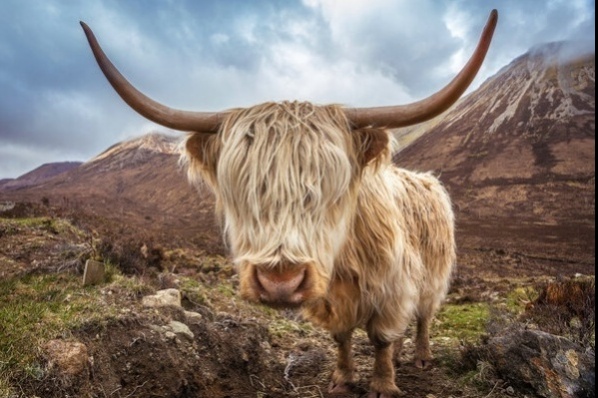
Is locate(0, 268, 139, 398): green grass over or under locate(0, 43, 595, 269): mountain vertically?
under

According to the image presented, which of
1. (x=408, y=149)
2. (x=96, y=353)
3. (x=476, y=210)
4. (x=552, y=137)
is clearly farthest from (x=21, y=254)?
(x=408, y=149)

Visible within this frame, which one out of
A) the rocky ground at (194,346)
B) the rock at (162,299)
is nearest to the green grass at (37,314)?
→ the rocky ground at (194,346)

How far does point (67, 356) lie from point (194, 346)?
1.07 meters

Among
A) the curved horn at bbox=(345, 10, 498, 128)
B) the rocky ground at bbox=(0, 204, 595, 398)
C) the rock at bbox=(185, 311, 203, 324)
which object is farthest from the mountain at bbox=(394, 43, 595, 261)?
the curved horn at bbox=(345, 10, 498, 128)

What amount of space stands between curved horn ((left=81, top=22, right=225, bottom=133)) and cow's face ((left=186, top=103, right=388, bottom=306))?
0.12 m

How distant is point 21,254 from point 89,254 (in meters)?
0.80

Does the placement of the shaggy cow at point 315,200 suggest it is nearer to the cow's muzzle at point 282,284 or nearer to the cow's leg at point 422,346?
the cow's muzzle at point 282,284

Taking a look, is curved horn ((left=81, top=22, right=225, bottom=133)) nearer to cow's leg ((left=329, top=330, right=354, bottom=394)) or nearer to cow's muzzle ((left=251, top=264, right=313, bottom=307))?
cow's muzzle ((left=251, top=264, right=313, bottom=307))

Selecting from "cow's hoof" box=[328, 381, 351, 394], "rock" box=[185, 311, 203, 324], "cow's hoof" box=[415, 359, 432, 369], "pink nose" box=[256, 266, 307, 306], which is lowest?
"cow's hoof" box=[328, 381, 351, 394]

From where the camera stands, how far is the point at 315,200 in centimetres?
244

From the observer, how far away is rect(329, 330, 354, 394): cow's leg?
3.73 metres

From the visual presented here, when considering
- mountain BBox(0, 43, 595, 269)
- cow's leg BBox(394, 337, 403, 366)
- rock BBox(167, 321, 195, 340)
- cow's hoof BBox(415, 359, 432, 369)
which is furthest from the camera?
mountain BBox(0, 43, 595, 269)

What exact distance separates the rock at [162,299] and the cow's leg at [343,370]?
64.4 inches

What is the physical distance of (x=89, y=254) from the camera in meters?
5.34
